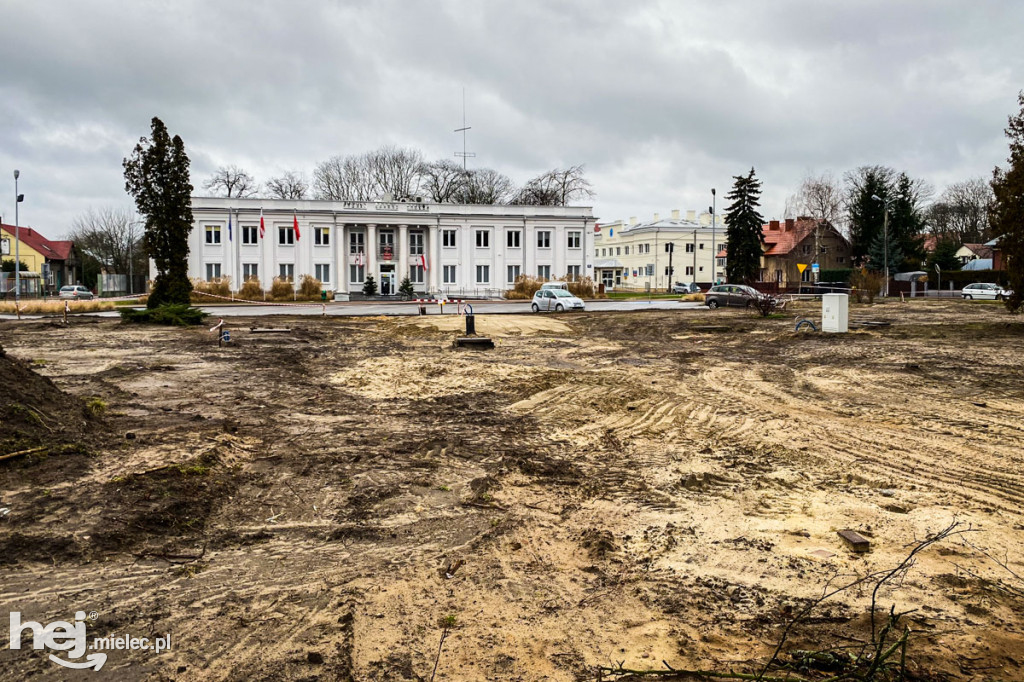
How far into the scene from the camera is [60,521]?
523cm

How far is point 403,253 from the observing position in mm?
66812

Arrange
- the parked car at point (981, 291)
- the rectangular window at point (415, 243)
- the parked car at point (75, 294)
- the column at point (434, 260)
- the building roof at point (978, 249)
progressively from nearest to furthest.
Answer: the parked car at point (981, 291) → the parked car at point (75, 294) → the column at point (434, 260) → the rectangular window at point (415, 243) → the building roof at point (978, 249)

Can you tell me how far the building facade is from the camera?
97312 millimetres

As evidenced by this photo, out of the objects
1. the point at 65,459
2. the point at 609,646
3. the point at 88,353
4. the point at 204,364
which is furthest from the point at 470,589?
the point at 88,353

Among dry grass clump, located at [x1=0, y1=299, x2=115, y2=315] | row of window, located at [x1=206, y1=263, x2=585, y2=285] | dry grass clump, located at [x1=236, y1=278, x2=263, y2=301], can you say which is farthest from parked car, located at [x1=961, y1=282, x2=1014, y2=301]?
dry grass clump, located at [x1=0, y1=299, x2=115, y2=315]

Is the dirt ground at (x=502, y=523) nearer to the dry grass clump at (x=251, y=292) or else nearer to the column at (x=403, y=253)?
the dry grass clump at (x=251, y=292)

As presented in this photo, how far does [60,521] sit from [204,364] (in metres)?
9.76

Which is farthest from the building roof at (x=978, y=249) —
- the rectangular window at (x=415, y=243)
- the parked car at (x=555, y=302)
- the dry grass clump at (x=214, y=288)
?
the dry grass clump at (x=214, y=288)

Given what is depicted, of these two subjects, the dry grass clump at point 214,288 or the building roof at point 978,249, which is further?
the building roof at point 978,249

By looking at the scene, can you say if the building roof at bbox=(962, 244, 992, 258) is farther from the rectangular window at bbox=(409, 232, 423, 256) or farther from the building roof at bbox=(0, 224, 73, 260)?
the building roof at bbox=(0, 224, 73, 260)

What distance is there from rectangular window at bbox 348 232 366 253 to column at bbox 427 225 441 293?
660 cm

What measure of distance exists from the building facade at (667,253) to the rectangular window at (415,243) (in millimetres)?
33670

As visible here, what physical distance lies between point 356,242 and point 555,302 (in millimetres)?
34237

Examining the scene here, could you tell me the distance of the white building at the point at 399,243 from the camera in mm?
61906
